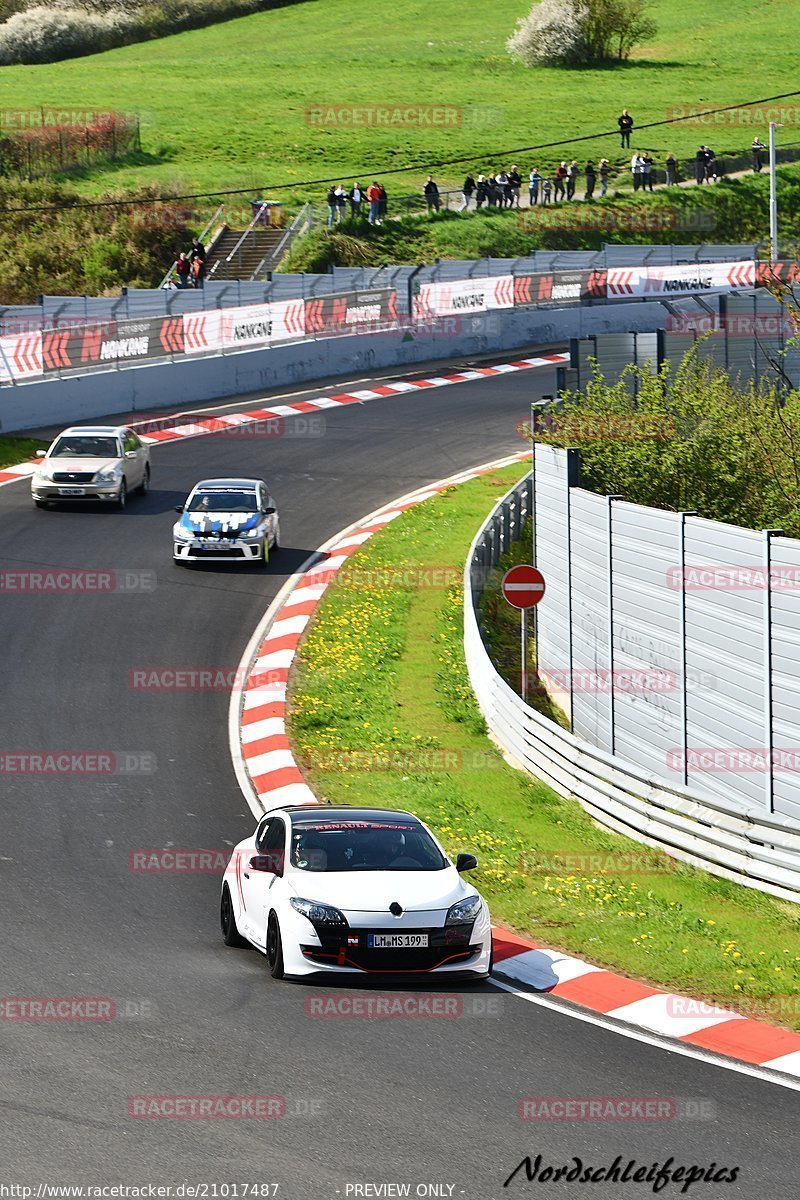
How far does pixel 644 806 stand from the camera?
54.1 feet

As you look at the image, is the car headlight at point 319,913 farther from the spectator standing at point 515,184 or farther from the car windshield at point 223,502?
the spectator standing at point 515,184

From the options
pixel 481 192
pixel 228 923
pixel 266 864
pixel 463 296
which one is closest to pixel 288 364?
pixel 463 296

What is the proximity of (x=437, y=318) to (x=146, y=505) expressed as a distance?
57.9 ft

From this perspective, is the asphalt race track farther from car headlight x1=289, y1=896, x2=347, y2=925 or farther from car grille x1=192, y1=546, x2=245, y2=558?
car grille x1=192, y1=546, x2=245, y2=558

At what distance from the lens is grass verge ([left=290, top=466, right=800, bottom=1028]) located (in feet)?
44.8

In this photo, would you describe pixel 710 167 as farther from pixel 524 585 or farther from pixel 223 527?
pixel 524 585

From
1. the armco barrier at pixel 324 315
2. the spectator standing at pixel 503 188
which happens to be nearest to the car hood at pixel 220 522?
the armco barrier at pixel 324 315

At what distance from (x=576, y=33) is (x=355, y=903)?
107362mm

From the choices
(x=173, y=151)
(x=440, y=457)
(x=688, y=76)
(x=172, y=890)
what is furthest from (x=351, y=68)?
(x=172, y=890)

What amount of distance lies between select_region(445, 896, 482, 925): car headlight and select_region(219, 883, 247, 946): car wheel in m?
2.04

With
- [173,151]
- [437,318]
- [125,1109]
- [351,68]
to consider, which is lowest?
[125,1109]

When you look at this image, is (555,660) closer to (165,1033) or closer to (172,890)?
(172,890)

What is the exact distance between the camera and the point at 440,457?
120 feet

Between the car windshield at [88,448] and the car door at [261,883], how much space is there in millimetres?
18710
